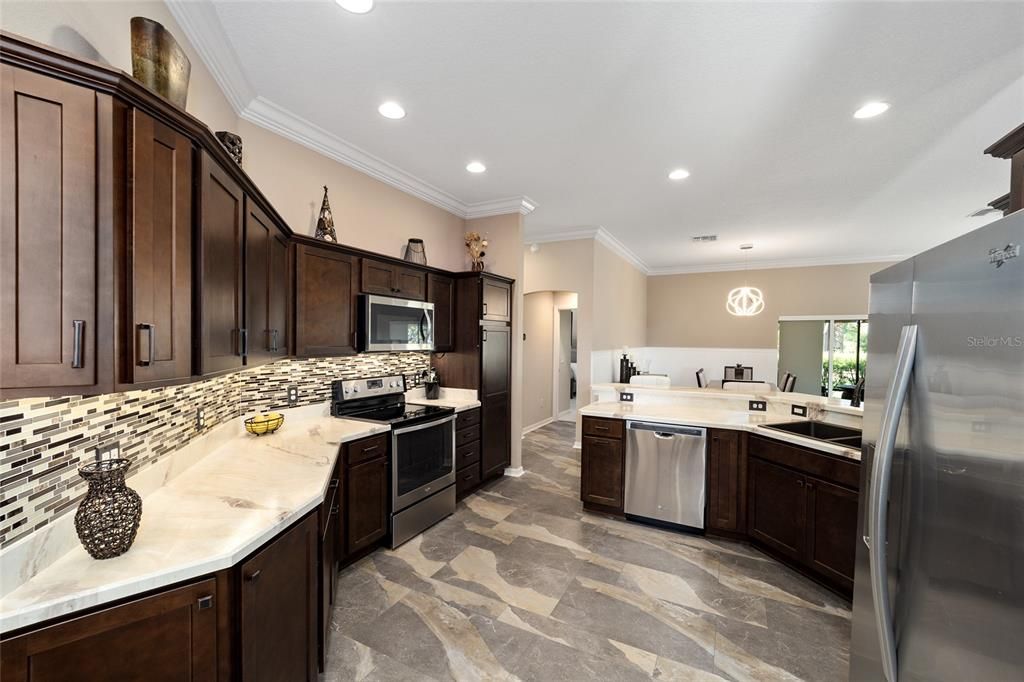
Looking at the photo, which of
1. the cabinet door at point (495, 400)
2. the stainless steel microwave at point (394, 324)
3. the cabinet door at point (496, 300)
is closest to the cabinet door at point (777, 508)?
the cabinet door at point (495, 400)

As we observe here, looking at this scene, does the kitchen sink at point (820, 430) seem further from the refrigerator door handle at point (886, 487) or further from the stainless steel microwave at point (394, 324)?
the stainless steel microwave at point (394, 324)

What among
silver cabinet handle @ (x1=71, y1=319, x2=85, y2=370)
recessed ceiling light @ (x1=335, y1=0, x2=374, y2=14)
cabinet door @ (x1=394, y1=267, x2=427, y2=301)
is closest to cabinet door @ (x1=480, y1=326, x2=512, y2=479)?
cabinet door @ (x1=394, y1=267, x2=427, y2=301)

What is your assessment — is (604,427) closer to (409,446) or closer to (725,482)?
(725,482)

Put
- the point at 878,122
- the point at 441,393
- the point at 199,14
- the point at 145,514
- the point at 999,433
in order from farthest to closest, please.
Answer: the point at 441,393, the point at 878,122, the point at 199,14, the point at 145,514, the point at 999,433

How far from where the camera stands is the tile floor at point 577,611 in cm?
192

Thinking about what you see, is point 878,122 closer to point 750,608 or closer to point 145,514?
point 750,608

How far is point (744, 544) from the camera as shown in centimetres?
309

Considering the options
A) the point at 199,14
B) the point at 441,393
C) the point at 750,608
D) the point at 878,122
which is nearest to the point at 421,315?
the point at 441,393

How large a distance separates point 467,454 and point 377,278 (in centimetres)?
182

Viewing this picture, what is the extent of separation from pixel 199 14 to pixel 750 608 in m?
4.17

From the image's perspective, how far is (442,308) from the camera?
3.96 m

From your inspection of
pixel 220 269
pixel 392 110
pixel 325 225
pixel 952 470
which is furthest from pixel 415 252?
pixel 952 470

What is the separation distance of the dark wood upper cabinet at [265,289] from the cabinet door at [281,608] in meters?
0.85

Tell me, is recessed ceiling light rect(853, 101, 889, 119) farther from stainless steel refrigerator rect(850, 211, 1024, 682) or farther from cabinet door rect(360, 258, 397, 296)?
cabinet door rect(360, 258, 397, 296)
